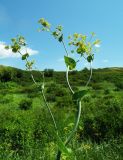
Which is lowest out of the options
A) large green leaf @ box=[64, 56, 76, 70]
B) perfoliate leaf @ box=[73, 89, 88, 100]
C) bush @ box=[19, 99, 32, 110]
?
bush @ box=[19, 99, 32, 110]

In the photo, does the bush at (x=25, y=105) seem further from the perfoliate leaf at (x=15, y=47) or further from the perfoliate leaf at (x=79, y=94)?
the perfoliate leaf at (x=79, y=94)

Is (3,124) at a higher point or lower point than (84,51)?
lower

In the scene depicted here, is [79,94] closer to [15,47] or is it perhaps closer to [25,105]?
[15,47]

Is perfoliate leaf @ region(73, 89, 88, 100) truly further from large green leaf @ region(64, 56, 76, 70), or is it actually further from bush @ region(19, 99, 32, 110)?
bush @ region(19, 99, 32, 110)

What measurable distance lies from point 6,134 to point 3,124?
0.44m

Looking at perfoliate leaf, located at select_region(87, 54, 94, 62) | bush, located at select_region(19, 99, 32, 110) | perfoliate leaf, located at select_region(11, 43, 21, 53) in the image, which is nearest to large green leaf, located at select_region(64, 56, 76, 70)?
perfoliate leaf, located at select_region(87, 54, 94, 62)

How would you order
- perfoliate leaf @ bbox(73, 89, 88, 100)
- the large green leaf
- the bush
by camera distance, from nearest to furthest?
perfoliate leaf @ bbox(73, 89, 88, 100), the large green leaf, the bush

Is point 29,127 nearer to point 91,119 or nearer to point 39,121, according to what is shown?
point 39,121

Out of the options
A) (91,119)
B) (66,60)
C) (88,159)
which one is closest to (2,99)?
(91,119)

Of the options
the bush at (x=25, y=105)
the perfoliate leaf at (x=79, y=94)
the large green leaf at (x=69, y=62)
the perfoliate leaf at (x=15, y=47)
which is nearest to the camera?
the perfoliate leaf at (x=79, y=94)

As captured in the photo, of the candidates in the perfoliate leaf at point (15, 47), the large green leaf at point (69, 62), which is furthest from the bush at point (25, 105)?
the large green leaf at point (69, 62)

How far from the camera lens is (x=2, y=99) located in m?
19.9

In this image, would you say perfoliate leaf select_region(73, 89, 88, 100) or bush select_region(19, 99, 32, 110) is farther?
bush select_region(19, 99, 32, 110)

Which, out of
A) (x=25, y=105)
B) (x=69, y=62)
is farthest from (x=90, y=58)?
(x=25, y=105)
